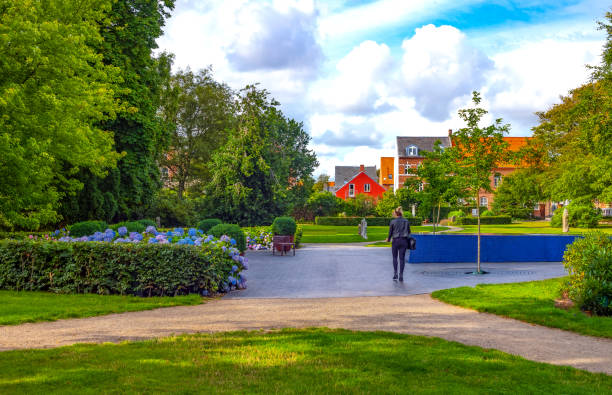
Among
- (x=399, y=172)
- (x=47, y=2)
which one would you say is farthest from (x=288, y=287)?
(x=399, y=172)

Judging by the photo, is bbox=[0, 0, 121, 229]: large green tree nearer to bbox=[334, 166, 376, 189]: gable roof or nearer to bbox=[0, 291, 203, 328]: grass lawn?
bbox=[0, 291, 203, 328]: grass lawn

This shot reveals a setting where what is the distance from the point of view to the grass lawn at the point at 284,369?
4.86 metres

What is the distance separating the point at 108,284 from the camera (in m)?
→ 11.6

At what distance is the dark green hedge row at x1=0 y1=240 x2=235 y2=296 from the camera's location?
11.5 metres

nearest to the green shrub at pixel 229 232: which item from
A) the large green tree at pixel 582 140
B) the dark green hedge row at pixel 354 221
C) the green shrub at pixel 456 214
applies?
the large green tree at pixel 582 140

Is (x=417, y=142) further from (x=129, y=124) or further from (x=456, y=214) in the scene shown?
(x=129, y=124)

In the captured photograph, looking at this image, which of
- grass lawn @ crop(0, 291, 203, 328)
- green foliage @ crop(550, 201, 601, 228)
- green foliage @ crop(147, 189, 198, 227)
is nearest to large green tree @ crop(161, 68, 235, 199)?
green foliage @ crop(147, 189, 198, 227)

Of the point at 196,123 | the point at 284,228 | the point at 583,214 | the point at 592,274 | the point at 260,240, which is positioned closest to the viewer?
the point at 592,274

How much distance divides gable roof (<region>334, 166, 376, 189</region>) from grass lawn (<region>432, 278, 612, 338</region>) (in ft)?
310

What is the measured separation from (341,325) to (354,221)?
47033 millimetres

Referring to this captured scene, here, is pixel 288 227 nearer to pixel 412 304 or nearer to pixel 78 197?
pixel 78 197

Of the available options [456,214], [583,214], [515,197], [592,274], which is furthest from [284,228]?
[515,197]

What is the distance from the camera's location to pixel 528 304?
32.9 feet

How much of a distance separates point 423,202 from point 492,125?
339 inches
